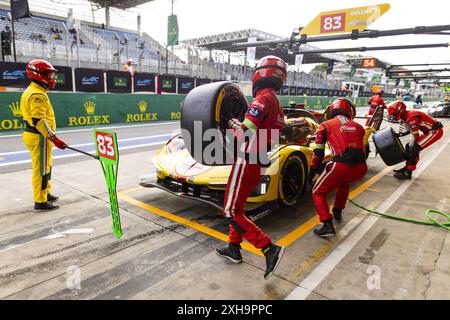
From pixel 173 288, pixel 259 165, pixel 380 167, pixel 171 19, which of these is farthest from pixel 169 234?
pixel 171 19

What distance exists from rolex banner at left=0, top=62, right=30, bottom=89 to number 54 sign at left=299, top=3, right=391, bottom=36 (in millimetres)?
10301

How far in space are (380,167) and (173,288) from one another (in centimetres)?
639

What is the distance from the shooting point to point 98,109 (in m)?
12.3

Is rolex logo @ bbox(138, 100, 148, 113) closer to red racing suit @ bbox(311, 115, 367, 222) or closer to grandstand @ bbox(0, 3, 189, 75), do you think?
grandstand @ bbox(0, 3, 189, 75)

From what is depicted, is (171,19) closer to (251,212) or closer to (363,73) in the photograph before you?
(251,212)

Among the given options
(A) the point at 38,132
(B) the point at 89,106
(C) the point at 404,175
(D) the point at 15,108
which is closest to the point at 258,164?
(A) the point at 38,132

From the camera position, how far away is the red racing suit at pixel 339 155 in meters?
3.77

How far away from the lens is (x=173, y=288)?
264 centimetres

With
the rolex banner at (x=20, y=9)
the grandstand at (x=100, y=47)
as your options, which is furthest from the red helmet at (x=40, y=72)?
the grandstand at (x=100, y=47)

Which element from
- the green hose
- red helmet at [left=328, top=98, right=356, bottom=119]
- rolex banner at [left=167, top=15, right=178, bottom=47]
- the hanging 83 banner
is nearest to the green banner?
rolex banner at [left=167, top=15, right=178, bottom=47]

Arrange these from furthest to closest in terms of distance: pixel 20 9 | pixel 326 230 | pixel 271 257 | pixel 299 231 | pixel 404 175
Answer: pixel 20 9 → pixel 404 175 → pixel 299 231 → pixel 326 230 → pixel 271 257

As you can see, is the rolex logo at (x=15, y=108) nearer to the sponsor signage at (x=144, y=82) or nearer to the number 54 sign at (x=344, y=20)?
the sponsor signage at (x=144, y=82)

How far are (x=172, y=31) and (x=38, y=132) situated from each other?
51.1 ft

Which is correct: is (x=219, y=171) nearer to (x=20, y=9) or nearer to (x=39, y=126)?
(x=39, y=126)
